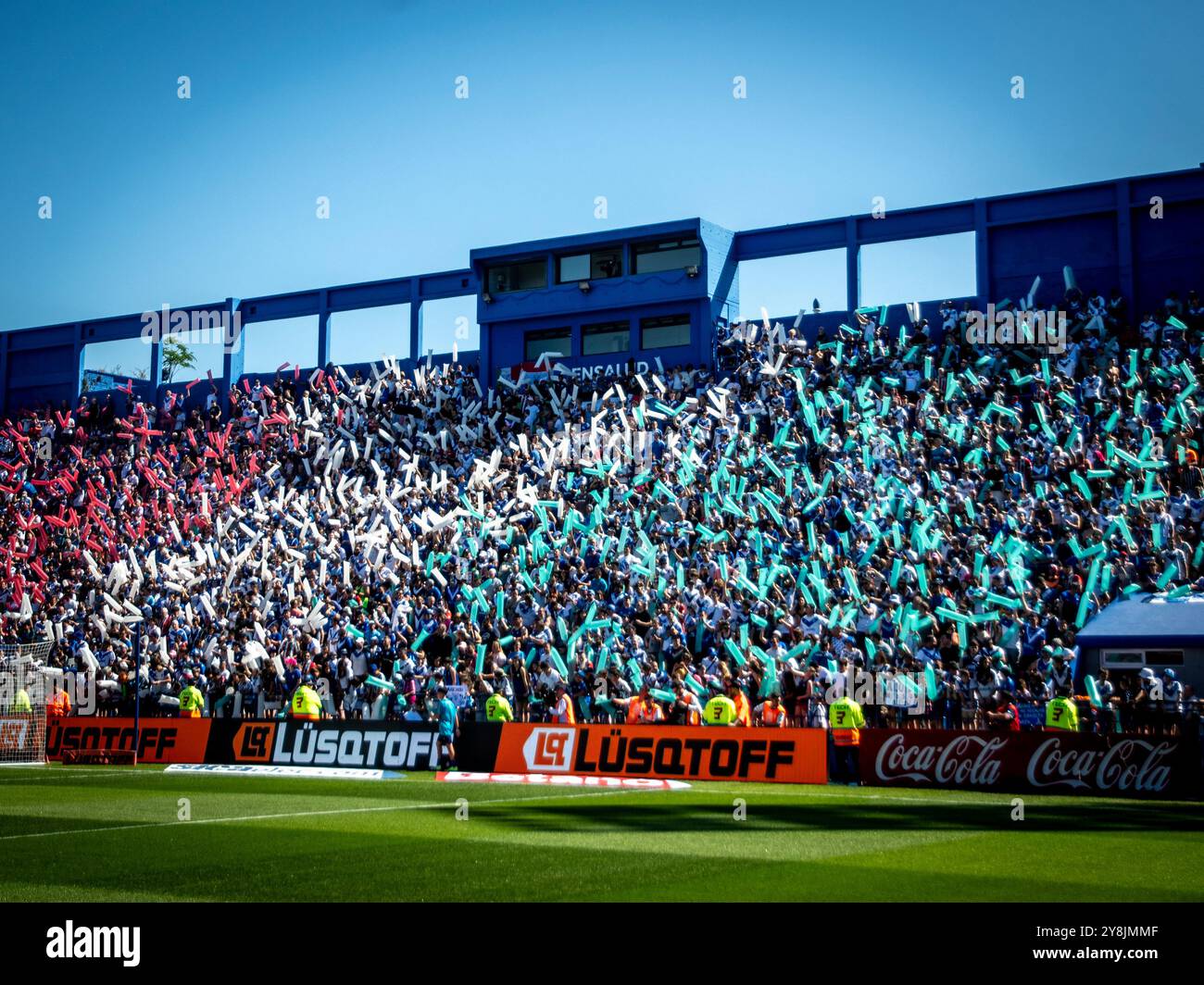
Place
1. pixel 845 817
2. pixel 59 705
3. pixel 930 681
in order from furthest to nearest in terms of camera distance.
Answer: pixel 59 705, pixel 930 681, pixel 845 817

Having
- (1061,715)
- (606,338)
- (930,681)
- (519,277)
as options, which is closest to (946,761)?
(1061,715)

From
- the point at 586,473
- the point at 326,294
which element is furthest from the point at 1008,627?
the point at 326,294

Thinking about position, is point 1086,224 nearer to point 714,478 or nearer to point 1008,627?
point 714,478

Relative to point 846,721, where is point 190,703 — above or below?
below

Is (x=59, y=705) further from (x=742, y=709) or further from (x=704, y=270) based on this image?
(x=704, y=270)

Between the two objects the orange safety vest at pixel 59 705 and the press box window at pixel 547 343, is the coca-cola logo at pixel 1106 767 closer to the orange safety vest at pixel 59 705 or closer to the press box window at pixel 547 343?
the orange safety vest at pixel 59 705

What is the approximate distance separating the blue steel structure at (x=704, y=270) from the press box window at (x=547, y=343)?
0.24ft

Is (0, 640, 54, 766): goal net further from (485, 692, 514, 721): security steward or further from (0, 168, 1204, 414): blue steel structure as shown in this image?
(0, 168, 1204, 414): blue steel structure

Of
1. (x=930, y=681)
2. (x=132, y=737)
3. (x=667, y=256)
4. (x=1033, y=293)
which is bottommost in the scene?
(x=132, y=737)

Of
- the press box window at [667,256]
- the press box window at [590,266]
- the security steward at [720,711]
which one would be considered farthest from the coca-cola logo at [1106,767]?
the press box window at [590,266]

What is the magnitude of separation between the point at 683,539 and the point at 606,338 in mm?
13440

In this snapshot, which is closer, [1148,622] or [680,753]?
[680,753]

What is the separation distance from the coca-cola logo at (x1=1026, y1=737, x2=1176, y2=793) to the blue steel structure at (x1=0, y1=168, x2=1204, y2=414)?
776 inches

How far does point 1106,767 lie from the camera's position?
2081cm
